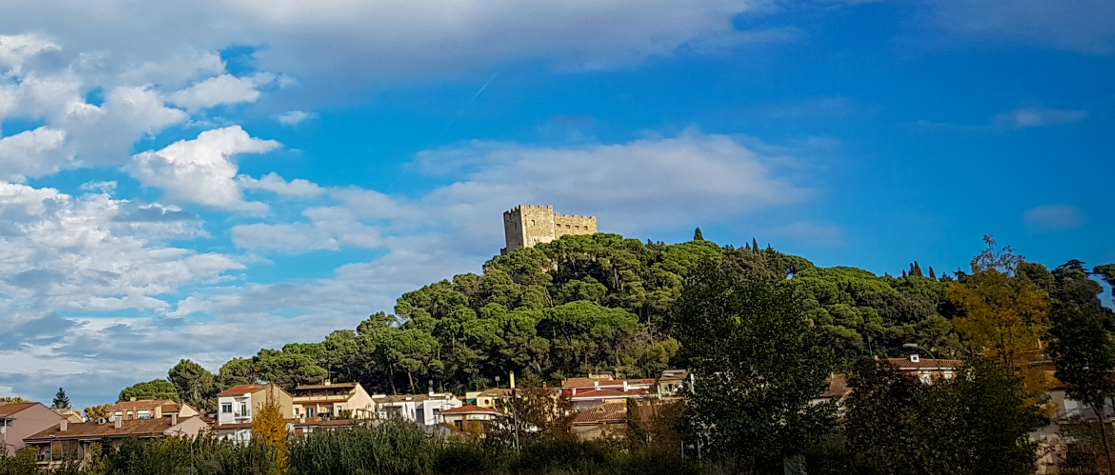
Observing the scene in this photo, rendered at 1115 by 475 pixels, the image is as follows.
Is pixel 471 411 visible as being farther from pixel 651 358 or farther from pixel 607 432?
pixel 651 358

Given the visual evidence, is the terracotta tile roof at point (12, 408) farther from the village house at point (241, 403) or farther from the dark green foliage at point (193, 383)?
the dark green foliage at point (193, 383)

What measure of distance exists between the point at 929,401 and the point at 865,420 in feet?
7.78

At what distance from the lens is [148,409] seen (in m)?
60.9

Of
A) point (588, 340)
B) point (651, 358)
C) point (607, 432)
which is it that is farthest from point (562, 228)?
point (607, 432)

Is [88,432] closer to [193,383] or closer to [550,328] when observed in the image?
[193,383]

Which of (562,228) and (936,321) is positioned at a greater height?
(562,228)

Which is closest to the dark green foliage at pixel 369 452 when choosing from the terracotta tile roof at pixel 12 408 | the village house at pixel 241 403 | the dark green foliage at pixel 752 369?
the dark green foliage at pixel 752 369

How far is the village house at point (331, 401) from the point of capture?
59406 mm

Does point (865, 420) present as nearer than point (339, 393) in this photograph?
Yes

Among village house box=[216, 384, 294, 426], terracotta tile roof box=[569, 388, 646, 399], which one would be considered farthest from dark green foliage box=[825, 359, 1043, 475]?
village house box=[216, 384, 294, 426]

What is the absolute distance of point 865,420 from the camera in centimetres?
1916

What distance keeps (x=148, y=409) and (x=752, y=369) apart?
53.1 meters

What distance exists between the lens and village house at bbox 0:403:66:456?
46.8 m

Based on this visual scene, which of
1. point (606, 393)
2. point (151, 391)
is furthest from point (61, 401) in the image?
point (606, 393)
